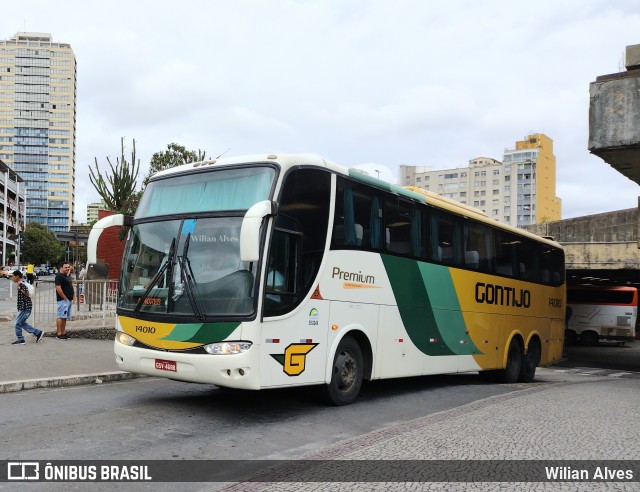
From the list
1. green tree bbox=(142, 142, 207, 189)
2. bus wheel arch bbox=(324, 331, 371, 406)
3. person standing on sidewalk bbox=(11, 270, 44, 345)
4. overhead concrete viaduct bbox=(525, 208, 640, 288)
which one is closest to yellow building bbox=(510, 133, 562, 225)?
overhead concrete viaduct bbox=(525, 208, 640, 288)

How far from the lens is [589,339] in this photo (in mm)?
40219

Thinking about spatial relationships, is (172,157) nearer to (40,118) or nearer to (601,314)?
(601,314)

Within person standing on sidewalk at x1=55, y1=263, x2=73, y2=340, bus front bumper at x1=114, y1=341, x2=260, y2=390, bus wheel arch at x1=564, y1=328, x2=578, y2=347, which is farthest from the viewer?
bus wheel arch at x1=564, y1=328, x2=578, y2=347

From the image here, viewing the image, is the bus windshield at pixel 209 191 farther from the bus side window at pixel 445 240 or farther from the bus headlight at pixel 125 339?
the bus side window at pixel 445 240

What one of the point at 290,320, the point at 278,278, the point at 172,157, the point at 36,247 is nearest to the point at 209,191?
the point at 278,278

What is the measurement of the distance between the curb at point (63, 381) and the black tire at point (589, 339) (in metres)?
35.5

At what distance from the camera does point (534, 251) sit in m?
15.1

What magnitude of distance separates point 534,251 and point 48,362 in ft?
35.4

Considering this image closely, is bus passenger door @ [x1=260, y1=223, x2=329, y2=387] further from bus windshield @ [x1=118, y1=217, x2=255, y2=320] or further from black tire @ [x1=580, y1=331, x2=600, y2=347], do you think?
black tire @ [x1=580, y1=331, x2=600, y2=347]

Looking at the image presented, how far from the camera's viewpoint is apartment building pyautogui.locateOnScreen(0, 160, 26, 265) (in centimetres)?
9662

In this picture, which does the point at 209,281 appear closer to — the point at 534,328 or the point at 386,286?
the point at 386,286

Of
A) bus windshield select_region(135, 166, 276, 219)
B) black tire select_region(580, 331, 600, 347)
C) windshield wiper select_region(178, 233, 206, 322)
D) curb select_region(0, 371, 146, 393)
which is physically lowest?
black tire select_region(580, 331, 600, 347)

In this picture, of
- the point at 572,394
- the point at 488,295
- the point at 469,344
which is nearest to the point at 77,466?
the point at 572,394

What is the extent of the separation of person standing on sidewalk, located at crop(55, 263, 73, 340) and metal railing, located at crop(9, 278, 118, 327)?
1203 mm
